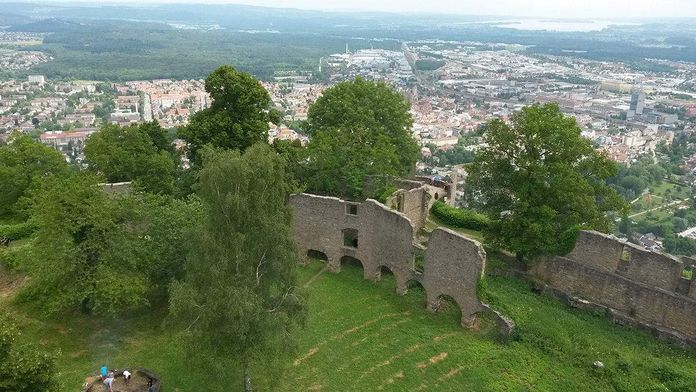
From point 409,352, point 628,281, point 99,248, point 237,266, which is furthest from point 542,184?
point 99,248

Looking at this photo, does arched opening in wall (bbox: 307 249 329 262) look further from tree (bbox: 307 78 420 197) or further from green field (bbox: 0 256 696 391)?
tree (bbox: 307 78 420 197)

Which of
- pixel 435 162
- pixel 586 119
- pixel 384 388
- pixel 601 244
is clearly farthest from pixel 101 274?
pixel 586 119

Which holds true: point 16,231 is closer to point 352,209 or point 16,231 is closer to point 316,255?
point 316,255

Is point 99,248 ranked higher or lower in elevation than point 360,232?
higher

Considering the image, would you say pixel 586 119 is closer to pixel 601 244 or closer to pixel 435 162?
pixel 435 162

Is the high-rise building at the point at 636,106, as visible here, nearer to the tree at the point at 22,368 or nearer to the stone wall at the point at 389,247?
the stone wall at the point at 389,247
